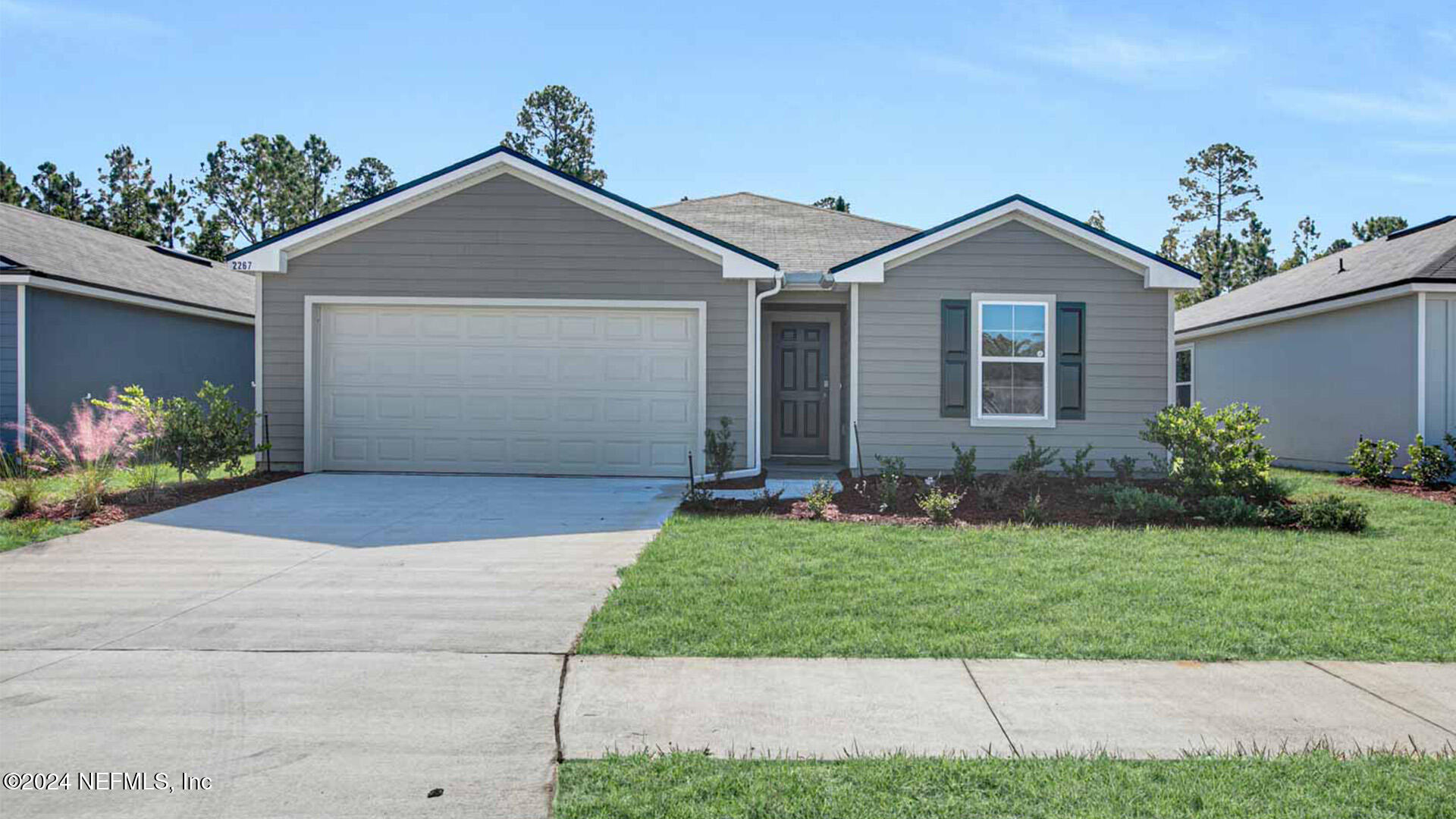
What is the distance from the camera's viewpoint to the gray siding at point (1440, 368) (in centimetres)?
1248

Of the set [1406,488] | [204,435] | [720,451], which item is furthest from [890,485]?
[204,435]

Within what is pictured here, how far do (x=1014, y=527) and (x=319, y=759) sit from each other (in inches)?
260

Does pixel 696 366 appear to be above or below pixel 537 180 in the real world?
below

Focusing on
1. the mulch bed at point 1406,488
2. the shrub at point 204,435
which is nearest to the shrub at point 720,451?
the shrub at point 204,435

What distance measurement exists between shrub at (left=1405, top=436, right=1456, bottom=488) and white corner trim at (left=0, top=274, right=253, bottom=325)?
1887cm

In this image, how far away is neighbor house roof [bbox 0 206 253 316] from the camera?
522 inches

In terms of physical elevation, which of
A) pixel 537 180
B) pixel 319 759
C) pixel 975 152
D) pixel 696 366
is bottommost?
pixel 319 759

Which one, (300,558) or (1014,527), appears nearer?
(300,558)

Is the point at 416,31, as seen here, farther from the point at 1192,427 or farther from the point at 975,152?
the point at 1192,427

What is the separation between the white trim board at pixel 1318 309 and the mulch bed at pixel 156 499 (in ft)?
50.2

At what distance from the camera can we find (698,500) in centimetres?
955

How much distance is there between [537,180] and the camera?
11.9 m

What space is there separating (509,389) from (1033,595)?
26.3ft

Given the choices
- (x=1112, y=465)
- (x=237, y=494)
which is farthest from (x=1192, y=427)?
(x=237, y=494)
